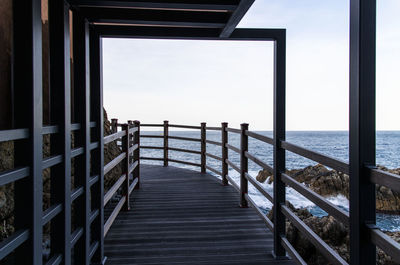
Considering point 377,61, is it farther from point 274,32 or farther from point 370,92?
point 274,32

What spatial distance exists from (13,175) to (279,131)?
185 centimetres

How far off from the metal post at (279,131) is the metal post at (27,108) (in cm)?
172

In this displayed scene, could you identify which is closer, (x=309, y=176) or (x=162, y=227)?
(x=162, y=227)

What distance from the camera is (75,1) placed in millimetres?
1737

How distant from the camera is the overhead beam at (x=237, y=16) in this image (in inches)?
69.6

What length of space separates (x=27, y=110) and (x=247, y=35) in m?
1.81

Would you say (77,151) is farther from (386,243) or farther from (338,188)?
(338,188)

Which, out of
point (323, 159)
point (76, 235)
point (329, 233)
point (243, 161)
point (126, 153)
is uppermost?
point (323, 159)

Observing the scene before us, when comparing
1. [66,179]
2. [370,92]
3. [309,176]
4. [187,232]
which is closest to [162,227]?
[187,232]

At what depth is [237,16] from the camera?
6.46ft

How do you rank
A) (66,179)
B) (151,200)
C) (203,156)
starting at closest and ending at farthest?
(66,179) < (151,200) < (203,156)

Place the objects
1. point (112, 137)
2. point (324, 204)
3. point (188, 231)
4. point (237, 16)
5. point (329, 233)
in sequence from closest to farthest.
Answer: point (324, 204), point (237, 16), point (112, 137), point (188, 231), point (329, 233)

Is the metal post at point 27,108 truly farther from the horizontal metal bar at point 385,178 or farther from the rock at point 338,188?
the rock at point 338,188

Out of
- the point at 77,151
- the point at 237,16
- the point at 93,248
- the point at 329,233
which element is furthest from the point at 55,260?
the point at 329,233
